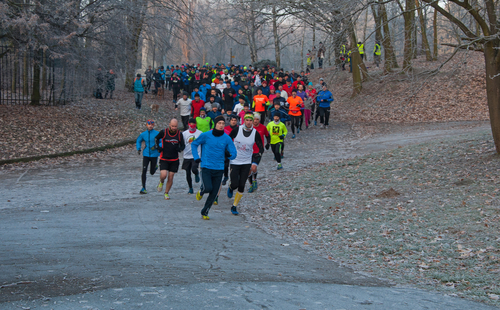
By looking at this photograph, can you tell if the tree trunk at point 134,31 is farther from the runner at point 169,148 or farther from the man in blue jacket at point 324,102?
the runner at point 169,148

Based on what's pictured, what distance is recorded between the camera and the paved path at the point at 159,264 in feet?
15.9

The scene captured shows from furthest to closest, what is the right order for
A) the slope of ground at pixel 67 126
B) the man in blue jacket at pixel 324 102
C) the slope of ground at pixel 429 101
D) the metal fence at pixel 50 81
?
the slope of ground at pixel 429 101 < the man in blue jacket at pixel 324 102 < the metal fence at pixel 50 81 < the slope of ground at pixel 67 126

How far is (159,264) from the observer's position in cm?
592

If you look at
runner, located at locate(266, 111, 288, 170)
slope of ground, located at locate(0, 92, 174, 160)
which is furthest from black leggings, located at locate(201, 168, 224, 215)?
slope of ground, located at locate(0, 92, 174, 160)

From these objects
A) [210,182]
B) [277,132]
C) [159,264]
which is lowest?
[159,264]

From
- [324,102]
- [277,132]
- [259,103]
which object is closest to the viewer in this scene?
[277,132]

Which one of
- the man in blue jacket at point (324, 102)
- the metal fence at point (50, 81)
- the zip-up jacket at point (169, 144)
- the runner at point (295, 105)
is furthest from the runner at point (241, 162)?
the metal fence at point (50, 81)

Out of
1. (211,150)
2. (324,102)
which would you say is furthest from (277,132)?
(324,102)

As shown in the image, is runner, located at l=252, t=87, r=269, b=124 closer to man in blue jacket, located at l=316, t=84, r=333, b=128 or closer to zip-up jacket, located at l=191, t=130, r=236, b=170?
man in blue jacket, located at l=316, t=84, r=333, b=128

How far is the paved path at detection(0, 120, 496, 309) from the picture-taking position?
15.9ft

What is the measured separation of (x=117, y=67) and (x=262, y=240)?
51.7 feet

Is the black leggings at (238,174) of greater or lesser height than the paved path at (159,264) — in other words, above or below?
above

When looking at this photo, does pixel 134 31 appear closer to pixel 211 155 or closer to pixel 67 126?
pixel 67 126

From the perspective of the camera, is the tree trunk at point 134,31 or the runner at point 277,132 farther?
the tree trunk at point 134,31
